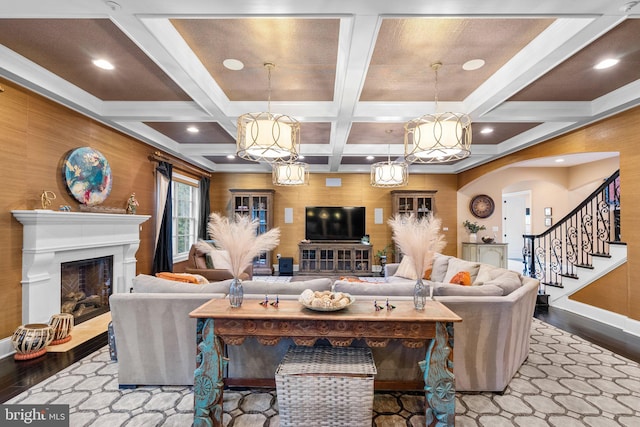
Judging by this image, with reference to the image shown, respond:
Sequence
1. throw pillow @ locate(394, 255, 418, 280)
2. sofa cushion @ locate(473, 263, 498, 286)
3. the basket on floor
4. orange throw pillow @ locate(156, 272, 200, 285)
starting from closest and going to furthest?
1. the basket on floor
2. orange throw pillow @ locate(156, 272, 200, 285)
3. sofa cushion @ locate(473, 263, 498, 286)
4. throw pillow @ locate(394, 255, 418, 280)

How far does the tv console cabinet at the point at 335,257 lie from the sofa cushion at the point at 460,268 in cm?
307

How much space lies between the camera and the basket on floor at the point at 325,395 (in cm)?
175

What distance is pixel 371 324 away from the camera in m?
1.81

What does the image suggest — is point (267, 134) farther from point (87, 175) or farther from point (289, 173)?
point (87, 175)

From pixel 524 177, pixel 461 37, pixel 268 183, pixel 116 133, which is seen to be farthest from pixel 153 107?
pixel 524 177

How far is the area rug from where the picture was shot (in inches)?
77.0

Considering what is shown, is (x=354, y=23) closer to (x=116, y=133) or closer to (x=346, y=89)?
(x=346, y=89)

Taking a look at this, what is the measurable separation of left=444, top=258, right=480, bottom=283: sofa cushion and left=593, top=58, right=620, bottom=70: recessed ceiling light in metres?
2.28

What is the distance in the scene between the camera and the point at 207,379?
1.83 metres

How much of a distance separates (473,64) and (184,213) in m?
6.29

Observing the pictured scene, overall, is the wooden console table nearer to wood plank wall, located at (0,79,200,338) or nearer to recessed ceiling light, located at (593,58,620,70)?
A: wood plank wall, located at (0,79,200,338)

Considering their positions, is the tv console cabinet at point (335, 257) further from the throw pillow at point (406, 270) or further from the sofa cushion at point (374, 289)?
the sofa cushion at point (374, 289)

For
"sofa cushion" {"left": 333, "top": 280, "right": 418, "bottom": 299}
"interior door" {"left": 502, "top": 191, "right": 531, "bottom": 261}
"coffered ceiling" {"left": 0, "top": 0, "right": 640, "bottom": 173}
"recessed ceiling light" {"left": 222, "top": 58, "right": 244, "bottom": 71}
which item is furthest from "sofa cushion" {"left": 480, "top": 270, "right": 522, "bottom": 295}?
"interior door" {"left": 502, "top": 191, "right": 531, "bottom": 261}

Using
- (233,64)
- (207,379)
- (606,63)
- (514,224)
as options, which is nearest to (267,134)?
(233,64)
